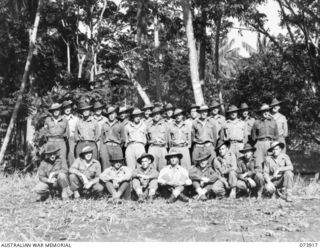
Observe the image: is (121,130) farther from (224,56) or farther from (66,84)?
(224,56)

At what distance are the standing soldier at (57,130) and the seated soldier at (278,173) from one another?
401cm

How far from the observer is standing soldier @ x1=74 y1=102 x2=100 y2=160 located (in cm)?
927

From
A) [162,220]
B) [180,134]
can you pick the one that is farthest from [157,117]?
[162,220]

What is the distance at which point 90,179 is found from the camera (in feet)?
Answer: 28.6

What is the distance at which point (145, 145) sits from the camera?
9664mm

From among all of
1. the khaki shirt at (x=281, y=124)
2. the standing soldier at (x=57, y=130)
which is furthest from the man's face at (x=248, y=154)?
the standing soldier at (x=57, y=130)

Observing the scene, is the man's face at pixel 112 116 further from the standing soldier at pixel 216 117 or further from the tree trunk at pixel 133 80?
the tree trunk at pixel 133 80

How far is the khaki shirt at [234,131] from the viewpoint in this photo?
31.0 ft

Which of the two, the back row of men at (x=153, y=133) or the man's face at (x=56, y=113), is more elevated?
the man's face at (x=56, y=113)

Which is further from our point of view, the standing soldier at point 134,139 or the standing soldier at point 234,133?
the standing soldier at point 234,133

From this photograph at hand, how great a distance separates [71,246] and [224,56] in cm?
3159

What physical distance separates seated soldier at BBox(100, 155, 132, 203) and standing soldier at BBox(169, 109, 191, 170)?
120 centimetres

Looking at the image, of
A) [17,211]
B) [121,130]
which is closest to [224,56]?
[121,130]

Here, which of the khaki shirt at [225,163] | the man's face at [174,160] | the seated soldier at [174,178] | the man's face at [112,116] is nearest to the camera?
the seated soldier at [174,178]
